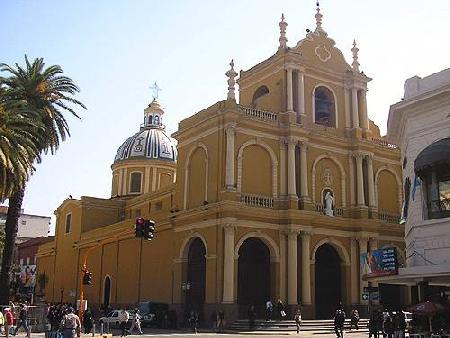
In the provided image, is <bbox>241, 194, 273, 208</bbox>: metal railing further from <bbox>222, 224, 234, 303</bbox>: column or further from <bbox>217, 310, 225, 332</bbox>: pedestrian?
<bbox>217, 310, 225, 332</bbox>: pedestrian

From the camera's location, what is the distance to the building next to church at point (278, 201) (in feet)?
124

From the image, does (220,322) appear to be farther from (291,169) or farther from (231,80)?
(231,80)

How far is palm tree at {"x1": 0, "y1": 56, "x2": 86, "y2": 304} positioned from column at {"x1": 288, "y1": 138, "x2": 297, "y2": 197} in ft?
46.3

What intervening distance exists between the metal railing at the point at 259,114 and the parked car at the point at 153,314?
14.0 metres

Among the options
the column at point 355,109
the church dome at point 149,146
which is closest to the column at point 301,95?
the column at point 355,109

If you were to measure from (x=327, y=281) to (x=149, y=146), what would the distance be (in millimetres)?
30082

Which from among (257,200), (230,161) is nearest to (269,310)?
(257,200)

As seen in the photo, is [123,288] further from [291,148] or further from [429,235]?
[429,235]

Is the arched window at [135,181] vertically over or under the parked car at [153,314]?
over

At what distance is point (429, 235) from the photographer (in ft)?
64.0

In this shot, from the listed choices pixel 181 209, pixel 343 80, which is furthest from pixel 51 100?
pixel 343 80

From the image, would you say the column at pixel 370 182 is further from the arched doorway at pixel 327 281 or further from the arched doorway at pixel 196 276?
the arched doorway at pixel 196 276

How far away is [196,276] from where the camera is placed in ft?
129

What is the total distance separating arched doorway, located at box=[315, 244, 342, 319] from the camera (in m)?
40.2
